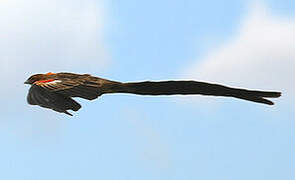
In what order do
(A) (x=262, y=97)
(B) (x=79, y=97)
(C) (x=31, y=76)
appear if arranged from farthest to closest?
(C) (x=31, y=76)
(A) (x=262, y=97)
(B) (x=79, y=97)

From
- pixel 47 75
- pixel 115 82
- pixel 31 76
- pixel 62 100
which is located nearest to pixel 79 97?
pixel 62 100

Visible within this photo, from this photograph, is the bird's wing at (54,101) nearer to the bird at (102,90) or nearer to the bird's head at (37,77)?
the bird at (102,90)

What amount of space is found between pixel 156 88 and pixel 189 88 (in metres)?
0.58

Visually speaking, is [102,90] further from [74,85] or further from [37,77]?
[37,77]

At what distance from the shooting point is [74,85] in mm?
10125

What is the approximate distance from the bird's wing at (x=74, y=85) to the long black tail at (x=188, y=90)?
41 centimetres

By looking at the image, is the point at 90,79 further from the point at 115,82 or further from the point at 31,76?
the point at 31,76

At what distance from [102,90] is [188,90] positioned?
1.45 m

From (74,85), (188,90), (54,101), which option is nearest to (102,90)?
(74,85)

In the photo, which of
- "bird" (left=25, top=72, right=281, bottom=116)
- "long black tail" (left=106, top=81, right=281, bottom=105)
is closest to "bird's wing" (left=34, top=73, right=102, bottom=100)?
"bird" (left=25, top=72, right=281, bottom=116)

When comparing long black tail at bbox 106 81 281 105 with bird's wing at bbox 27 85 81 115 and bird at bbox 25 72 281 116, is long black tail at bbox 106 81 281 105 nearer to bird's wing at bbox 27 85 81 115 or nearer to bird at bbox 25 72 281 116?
bird at bbox 25 72 281 116

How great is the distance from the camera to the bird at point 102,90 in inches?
390

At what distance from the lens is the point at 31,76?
12164 millimetres

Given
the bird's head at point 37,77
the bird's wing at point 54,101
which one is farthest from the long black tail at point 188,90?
the bird's head at point 37,77
